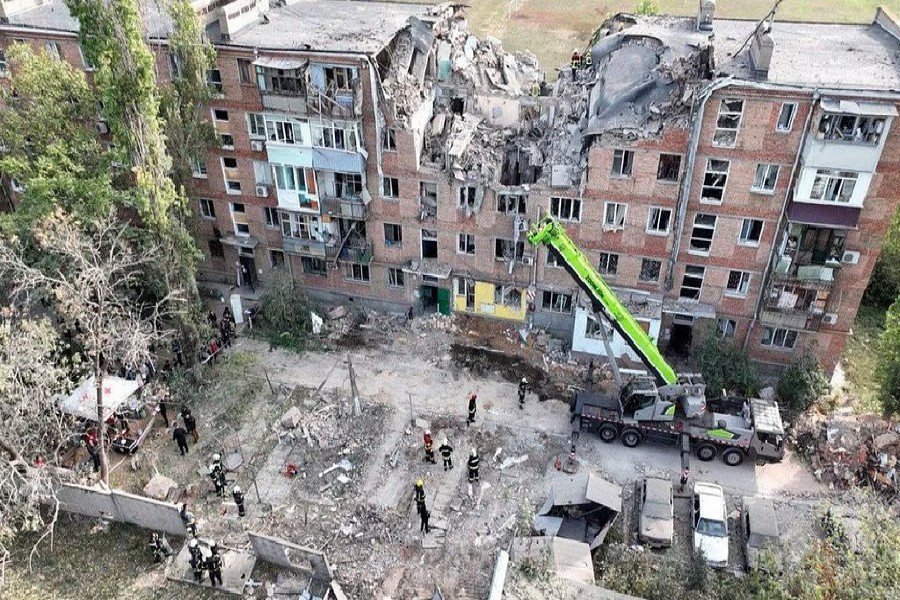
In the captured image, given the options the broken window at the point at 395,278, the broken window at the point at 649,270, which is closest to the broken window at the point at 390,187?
the broken window at the point at 395,278

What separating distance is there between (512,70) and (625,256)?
15.2 meters

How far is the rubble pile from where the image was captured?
26.0 m

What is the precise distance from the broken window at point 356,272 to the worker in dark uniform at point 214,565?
52.9ft

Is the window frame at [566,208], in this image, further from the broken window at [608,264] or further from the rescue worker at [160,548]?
the rescue worker at [160,548]

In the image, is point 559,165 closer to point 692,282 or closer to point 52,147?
point 692,282

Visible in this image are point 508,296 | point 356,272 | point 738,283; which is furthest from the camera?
point 356,272

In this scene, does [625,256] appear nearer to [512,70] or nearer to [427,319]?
[427,319]

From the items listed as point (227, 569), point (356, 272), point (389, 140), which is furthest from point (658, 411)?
point (227, 569)

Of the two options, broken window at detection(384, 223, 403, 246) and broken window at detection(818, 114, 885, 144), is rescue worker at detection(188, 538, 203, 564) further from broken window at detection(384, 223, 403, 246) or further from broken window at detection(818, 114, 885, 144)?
broken window at detection(818, 114, 885, 144)

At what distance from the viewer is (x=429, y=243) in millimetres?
33625

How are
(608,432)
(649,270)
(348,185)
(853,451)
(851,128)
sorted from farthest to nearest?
(348,185)
(649,270)
(608,432)
(853,451)
(851,128)

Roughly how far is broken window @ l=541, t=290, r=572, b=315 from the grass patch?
530 inches

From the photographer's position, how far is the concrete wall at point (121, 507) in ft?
79.9

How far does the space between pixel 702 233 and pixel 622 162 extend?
482cm
